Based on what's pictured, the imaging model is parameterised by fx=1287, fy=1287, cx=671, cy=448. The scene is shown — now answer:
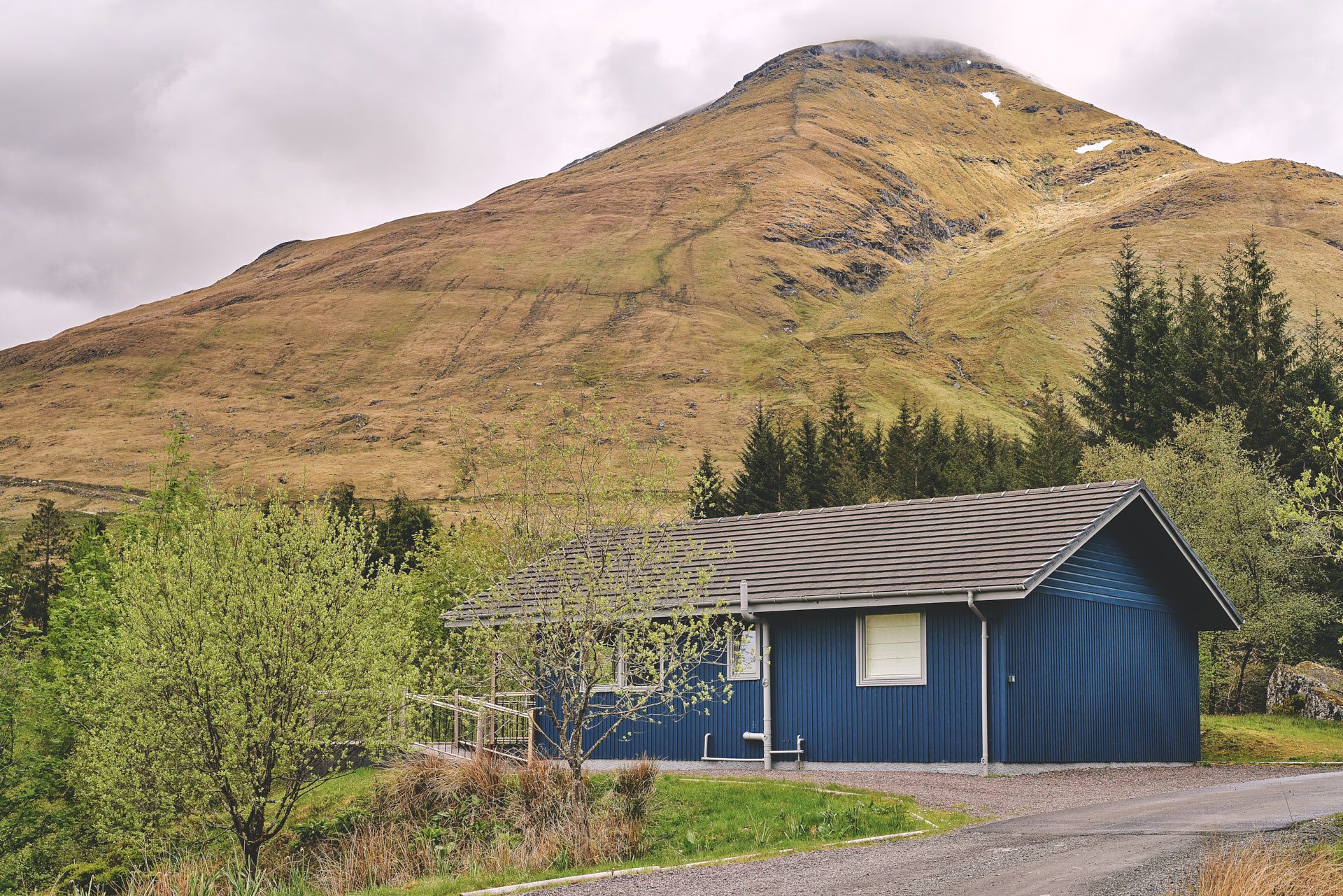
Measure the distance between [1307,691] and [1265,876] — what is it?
2502 centimetres

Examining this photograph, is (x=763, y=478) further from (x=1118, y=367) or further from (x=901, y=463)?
(x=1118, y=367)

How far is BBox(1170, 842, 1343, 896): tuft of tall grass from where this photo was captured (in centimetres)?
1055

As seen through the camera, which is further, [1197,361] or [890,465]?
[890,465]

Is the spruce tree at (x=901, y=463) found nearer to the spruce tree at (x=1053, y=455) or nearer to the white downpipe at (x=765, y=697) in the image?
the spruce tree at (x=1053, y=455)

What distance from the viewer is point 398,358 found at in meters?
199

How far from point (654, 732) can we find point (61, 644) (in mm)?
21350

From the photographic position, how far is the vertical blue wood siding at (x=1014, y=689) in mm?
23234

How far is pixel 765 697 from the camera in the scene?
2512 cm

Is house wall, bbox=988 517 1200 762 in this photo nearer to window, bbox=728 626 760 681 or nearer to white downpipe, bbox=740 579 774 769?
white downpipe, bbox=740 579 774 769

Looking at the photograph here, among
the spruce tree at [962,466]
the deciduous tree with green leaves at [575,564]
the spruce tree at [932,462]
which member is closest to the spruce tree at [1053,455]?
the spruce tree at [962,466]

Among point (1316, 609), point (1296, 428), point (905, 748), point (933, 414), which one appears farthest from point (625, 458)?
point (933, 414)

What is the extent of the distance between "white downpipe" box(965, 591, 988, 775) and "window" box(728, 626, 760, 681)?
4575 mm

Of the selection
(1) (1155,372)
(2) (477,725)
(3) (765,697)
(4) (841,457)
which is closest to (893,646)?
(3) (765,697)

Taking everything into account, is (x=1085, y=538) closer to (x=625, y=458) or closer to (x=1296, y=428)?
(x=625, y=458)
